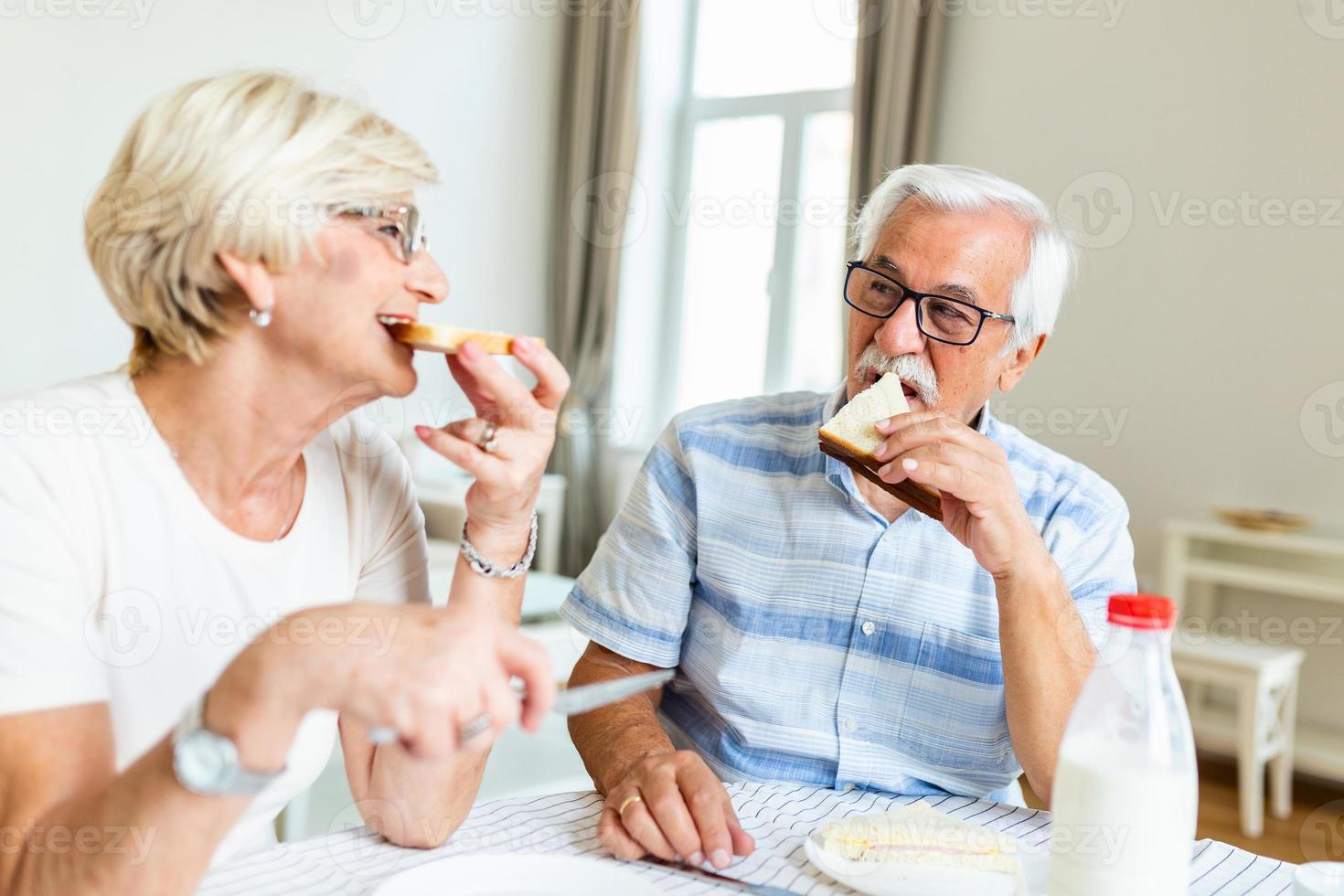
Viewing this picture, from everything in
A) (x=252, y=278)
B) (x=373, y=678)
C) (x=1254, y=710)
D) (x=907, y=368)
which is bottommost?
(x=1254, y=710)

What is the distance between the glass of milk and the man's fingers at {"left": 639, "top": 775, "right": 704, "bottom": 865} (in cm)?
33

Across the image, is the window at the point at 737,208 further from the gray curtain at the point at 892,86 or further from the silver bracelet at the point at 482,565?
the silver bracelet at the point at 482,565

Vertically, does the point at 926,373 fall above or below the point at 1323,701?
above

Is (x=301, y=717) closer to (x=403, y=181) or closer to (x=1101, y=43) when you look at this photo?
(x=403, y=181)

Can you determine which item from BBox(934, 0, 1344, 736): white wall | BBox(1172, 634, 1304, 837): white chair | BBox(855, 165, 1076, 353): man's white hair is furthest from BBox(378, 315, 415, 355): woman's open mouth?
BBox(934, 0, 1344, 736): white wall

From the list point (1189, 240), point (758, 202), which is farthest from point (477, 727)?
point (758, 202)

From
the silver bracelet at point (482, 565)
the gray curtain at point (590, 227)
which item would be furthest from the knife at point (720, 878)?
the gray curtain at point (590, 227)

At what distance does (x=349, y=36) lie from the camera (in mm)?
5043

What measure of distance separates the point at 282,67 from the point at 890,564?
310cm

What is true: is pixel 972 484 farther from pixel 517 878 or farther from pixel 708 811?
pixel 517 878

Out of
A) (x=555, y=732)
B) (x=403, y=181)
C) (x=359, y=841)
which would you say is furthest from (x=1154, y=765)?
(x=555, y=732)

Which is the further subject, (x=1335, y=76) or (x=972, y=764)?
(x=1335, y=76)

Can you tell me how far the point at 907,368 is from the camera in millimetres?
1555

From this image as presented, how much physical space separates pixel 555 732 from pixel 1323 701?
2621mm
